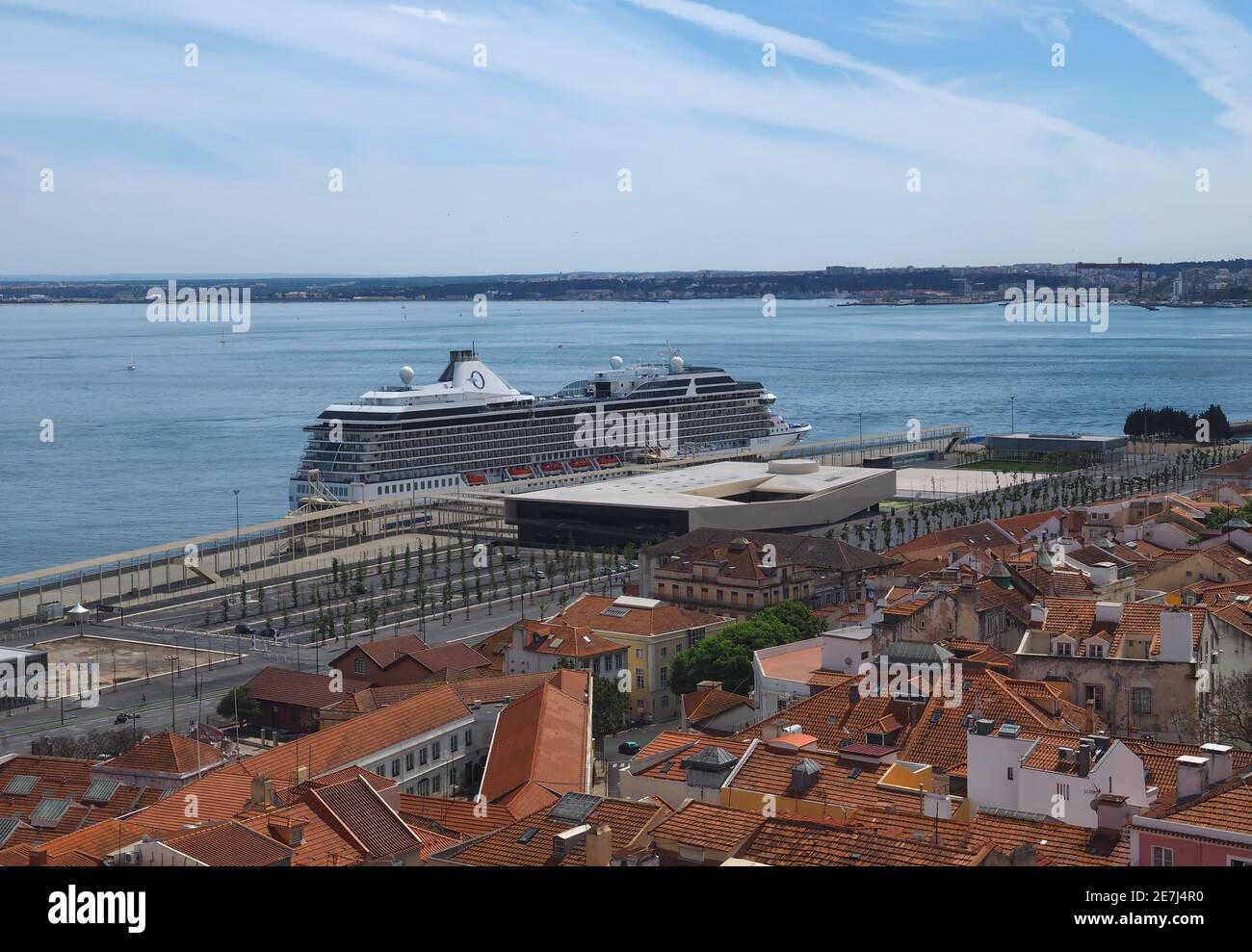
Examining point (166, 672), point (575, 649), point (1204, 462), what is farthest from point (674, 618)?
point (1204, 462)

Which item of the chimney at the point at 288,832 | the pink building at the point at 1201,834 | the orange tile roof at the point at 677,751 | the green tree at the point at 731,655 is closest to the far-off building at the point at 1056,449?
the green tree at the point at 731,655

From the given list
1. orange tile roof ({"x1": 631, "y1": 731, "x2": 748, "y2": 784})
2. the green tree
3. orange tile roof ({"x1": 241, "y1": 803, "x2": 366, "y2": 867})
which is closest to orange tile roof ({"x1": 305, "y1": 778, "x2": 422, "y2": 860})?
orange tile roof ({"x1": 241, "y1": 803, "x2": 366, "y2": 867})

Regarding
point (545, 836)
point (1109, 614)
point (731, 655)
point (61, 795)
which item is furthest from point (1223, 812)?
point (731, 655)

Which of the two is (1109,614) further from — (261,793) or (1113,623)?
(261,793)

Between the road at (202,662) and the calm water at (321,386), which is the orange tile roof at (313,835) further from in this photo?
the calm water at (321,386)

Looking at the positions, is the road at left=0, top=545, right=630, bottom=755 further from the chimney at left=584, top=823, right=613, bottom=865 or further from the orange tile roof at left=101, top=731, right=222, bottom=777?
the chimney at left=584, top=823, right=613, bottom=865
